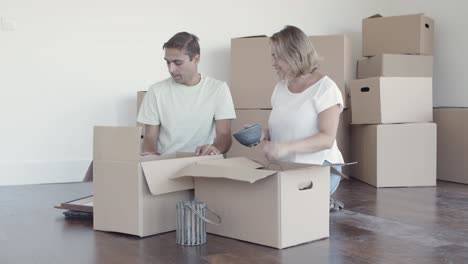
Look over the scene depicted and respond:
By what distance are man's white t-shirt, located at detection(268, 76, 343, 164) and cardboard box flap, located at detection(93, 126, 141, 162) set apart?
56cm

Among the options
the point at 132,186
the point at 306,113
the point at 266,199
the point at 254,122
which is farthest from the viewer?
the point at 254,122

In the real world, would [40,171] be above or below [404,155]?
below

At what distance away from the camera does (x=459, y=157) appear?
374 centimetres

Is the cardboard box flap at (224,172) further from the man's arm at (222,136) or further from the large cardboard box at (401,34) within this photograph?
the large cardboard box at (401,34)

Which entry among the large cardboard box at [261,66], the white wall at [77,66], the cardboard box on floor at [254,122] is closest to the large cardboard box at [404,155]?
the cardboard box on floor at [254,122]

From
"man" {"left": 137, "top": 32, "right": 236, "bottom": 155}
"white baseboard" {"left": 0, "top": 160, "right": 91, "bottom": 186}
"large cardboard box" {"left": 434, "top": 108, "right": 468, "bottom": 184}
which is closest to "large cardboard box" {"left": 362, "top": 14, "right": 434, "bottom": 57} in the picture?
"large cardboard box" {"left": 434, "top": 108, "right": 468, "bottom": 184}

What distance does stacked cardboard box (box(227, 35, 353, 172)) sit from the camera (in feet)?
12.5

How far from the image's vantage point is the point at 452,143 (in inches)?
149

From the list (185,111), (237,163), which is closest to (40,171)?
(185,111)

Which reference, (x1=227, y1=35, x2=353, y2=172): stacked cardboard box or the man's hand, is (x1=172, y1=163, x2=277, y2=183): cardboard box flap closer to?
the man's hand

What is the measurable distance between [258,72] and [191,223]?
211cm

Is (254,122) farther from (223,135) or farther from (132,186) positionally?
(132,186)

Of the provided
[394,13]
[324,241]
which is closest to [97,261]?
[324,241]

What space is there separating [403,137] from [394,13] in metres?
1.54
